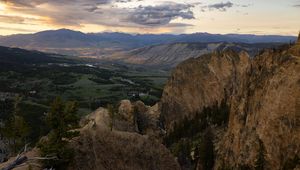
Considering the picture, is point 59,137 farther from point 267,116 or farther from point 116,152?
point 267,116

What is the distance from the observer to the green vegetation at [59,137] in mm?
44000

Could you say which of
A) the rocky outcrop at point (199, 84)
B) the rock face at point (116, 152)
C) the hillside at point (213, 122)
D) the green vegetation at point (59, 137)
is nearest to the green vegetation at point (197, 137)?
the hillside at point (213, 122)

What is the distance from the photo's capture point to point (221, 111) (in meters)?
138

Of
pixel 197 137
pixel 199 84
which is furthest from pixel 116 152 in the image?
pixel 199 84

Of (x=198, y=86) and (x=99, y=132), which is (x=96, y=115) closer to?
(x=198, y=86)

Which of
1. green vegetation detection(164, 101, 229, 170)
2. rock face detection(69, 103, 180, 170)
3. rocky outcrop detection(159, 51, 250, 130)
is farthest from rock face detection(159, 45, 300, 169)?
rocky outcrop detection(159, 51, 250, 130)

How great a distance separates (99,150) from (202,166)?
57.8 m

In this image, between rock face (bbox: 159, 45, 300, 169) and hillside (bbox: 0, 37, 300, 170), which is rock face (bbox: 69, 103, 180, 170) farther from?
rock face (bbox: 159, 45, 300, 169)

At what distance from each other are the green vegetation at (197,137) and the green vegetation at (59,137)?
6205cm

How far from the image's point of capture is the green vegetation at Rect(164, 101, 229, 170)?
351 ft

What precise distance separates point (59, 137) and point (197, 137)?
302 ft

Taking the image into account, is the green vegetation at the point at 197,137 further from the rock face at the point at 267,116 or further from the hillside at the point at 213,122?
the rock face at the point at 267,116

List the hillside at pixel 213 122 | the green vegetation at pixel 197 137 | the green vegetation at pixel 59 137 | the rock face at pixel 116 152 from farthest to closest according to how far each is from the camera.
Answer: the green vegetation at pixel 197 137 < the hillside at pixel 213 122 < the rock face at pixel 116 152 < the green vegetation at pixel 59 137

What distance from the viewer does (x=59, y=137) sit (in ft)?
151
